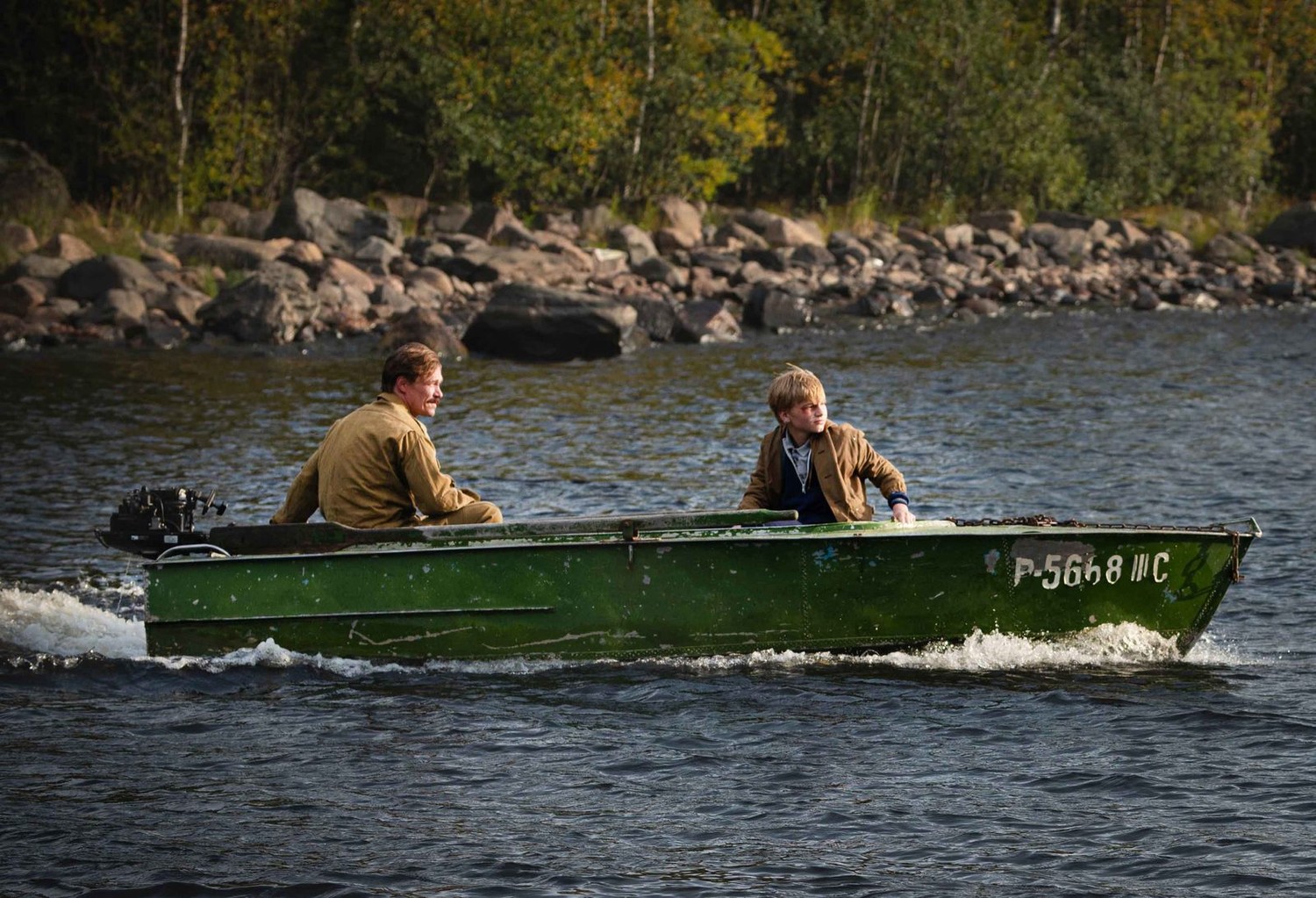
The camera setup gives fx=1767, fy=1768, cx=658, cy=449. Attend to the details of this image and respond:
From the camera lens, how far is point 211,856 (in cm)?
679

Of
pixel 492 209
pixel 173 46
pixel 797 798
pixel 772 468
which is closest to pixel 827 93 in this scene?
pixel 492 209

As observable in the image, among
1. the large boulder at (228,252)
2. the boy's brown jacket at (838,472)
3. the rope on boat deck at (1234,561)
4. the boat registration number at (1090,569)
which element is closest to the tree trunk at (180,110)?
the large boulder at (228,252)

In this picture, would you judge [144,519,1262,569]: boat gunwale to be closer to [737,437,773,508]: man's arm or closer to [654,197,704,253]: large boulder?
[737,437,773,508]: man's arm

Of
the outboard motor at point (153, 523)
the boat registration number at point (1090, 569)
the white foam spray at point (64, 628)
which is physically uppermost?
the boat registration number at point (1090, 569)

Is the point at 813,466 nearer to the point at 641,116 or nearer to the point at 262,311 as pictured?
the point at 262,311

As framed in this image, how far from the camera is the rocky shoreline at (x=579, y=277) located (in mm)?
25953

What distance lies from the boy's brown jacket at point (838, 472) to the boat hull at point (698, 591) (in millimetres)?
420

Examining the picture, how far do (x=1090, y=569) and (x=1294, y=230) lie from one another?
36821 mm

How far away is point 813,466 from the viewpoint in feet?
31.4

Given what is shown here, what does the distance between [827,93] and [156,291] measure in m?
21.1

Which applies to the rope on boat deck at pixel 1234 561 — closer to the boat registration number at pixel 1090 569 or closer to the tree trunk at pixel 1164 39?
the boat registration number at pixel 1090 569

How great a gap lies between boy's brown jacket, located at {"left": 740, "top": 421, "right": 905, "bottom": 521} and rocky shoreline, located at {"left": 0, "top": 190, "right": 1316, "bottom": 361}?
1573cm

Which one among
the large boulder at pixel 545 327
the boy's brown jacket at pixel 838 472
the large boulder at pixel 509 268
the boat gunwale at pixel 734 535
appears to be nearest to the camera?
the boat gunwale at pixel 734 535

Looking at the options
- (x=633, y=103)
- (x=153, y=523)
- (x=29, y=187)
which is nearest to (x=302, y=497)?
(x=153, y=523)
